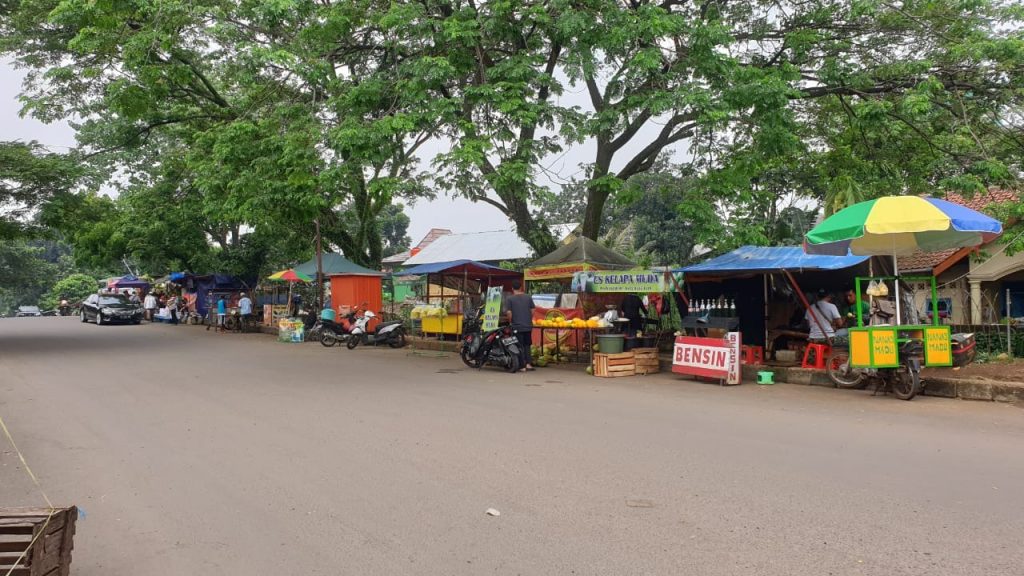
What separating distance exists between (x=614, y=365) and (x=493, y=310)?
2.82 m

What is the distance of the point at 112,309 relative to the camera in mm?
30406

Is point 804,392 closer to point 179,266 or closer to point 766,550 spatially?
point 766,550

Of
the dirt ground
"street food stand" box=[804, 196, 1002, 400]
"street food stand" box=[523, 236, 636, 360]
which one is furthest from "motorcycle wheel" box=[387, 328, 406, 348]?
the dirt ground

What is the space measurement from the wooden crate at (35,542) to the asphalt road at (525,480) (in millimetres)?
564

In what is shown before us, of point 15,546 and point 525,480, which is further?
point 525,480

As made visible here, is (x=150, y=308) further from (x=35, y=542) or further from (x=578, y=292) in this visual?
(x=35, y=542)

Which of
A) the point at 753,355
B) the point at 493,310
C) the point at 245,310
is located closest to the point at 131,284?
the point at 245,310

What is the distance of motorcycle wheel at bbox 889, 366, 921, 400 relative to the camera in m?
9.12

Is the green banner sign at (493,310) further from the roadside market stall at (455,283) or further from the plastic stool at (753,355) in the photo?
the plastic stool at (753,355)

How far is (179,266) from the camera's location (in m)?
33.7

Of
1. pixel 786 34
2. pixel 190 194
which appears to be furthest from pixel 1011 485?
pixel 190 194

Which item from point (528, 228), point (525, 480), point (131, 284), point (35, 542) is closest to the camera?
point (35, 542)

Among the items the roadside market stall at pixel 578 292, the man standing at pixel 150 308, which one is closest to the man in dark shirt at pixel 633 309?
the roadside market stall at pixel 578 292

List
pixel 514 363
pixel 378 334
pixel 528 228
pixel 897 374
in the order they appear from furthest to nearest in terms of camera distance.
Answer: pixel 378 334 < pixel 528 228 < pixel 514 363 < pixel 897 374
